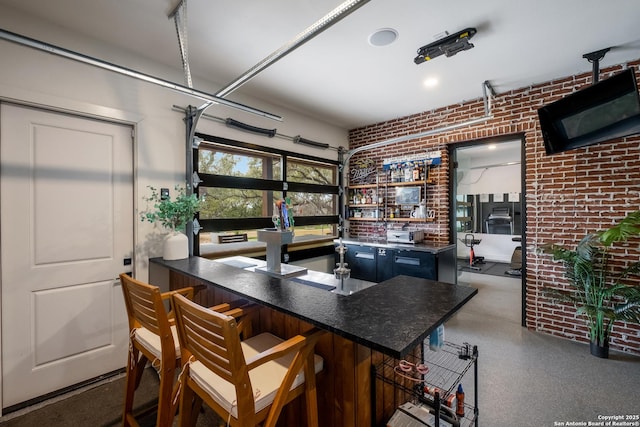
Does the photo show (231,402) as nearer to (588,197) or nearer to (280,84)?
(280,84)

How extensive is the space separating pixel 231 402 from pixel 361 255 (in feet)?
10.5

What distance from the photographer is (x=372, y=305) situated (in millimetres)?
1366

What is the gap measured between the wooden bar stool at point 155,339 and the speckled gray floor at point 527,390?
1.67 ft

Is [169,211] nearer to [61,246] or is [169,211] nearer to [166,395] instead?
[61,246]

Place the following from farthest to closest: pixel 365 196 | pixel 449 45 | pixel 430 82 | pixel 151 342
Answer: pixel 365 196 < pixel 430 82 < pixel 449 45 < pixel 151 342

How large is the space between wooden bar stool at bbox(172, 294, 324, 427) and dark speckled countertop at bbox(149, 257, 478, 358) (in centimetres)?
15

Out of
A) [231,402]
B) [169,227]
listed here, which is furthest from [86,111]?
[231,402]

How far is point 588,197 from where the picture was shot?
2922mm

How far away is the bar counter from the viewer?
1092mm

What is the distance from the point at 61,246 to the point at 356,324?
8.18 feet

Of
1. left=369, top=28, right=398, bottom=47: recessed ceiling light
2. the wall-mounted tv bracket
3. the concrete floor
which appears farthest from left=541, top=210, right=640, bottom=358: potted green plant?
left=369, top=28, right=398, bottom=47: recessed ceiling light

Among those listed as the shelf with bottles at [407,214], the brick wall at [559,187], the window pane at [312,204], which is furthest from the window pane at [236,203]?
the brick wall at [559,187]

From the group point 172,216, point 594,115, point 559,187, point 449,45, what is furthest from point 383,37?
point 559,187

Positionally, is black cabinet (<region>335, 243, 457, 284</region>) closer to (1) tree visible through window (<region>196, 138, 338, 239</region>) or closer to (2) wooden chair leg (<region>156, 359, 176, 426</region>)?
(1) tree visible through window (<region>196, 138, 338, 239</region>)
